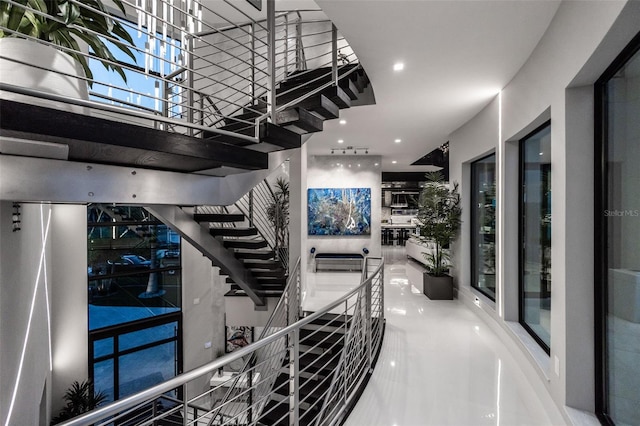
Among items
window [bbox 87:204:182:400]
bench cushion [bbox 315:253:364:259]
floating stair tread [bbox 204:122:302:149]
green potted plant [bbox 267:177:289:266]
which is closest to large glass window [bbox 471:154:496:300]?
bench cushion [bbox 315:253:364:259]

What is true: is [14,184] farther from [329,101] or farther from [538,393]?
[538,393]

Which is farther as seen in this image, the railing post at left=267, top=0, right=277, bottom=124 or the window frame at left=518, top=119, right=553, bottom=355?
the window frame at left=518, top=119, right=553, bottom=355

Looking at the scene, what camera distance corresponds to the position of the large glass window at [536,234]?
3109 millimetres

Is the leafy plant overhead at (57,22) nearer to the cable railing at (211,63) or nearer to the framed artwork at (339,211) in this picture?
the cable railing at (211,63)

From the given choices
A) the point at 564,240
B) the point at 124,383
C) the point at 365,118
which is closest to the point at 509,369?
the point at 564,240

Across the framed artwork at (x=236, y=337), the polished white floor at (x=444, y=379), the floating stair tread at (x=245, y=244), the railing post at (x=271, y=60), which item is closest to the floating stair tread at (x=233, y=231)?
the floating stair tread at (x=245, y=244)

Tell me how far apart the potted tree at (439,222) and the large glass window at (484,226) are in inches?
12.4

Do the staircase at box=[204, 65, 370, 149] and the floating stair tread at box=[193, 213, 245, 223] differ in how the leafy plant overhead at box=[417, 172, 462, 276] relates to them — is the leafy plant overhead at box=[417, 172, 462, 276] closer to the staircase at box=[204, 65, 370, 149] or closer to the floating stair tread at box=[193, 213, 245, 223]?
the staircase at box=[204, 65, 370, 149]

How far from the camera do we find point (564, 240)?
2340mm

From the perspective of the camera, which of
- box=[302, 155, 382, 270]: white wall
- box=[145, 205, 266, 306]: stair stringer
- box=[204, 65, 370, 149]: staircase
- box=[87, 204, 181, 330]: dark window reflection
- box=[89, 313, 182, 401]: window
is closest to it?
box=[204, 65, 370, 149]: staircase

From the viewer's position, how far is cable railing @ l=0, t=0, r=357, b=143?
5.82ft

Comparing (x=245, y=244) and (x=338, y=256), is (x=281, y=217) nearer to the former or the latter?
(x=338, y=256)

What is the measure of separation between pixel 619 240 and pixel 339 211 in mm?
6657

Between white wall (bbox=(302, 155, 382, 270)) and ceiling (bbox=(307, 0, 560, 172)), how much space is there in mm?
3359
